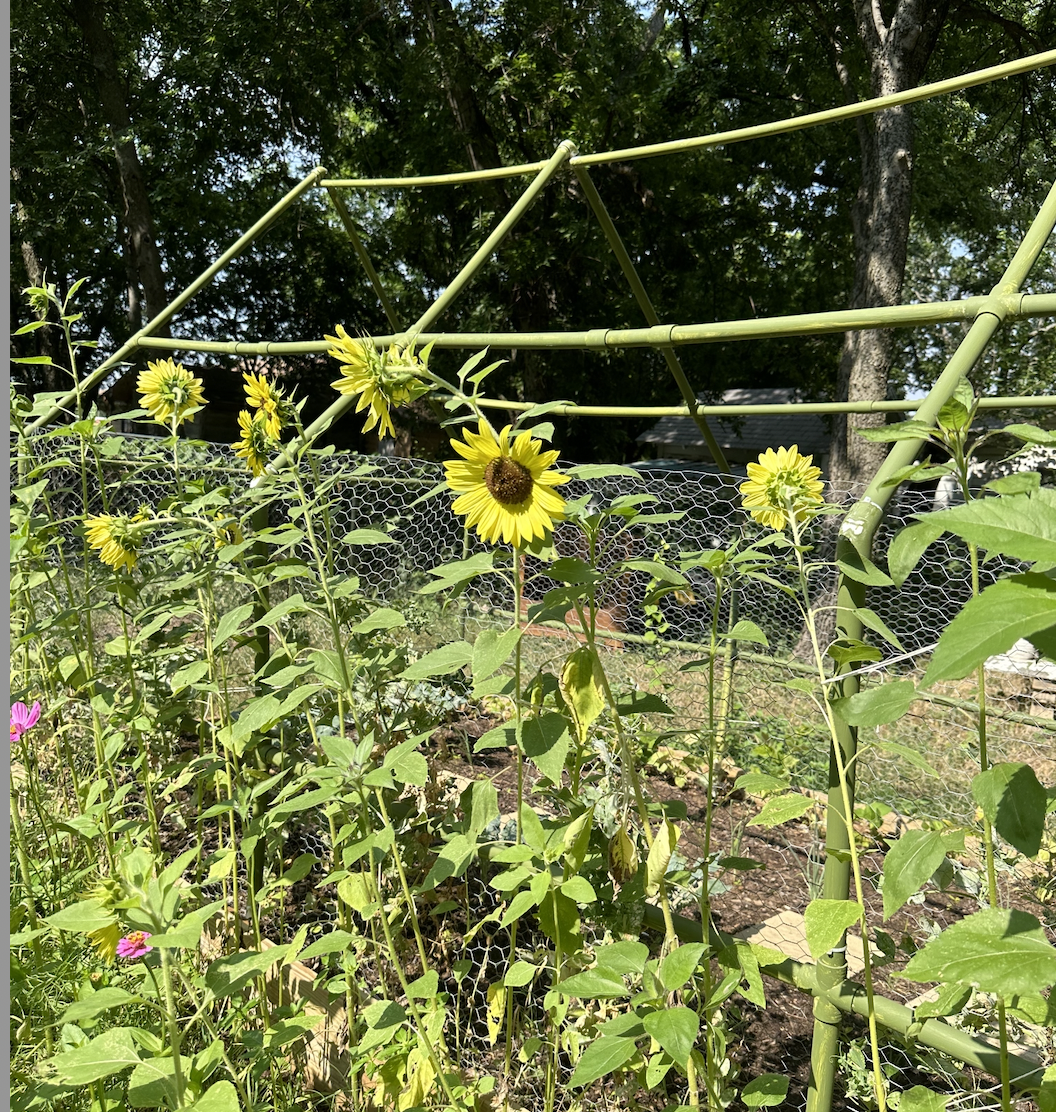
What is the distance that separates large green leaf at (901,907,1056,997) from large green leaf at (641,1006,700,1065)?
267 millimetres

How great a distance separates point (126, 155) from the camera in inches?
429

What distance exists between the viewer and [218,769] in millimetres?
1892

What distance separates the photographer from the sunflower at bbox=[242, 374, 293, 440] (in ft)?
4.80

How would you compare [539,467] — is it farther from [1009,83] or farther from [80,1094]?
[1009,83]

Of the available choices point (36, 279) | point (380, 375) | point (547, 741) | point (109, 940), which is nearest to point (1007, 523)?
point (547, 741)

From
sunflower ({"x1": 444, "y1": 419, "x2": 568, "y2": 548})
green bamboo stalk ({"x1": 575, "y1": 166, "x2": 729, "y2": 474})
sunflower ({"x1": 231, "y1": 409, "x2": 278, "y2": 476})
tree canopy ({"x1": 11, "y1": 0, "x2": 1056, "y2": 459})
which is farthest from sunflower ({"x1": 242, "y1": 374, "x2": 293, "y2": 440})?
tree canopy ({"x1": 11, "y1": 0, "x2": 1056, "y2": 459})

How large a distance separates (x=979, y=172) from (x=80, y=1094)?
47.2 ft

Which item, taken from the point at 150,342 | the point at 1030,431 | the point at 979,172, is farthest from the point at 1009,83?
the point at 1030,431

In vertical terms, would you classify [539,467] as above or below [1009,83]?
below

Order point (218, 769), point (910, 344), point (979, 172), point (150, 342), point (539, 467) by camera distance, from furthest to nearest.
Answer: point (910, 344)
point (979, 172)
point (150, 342)
point (218, 769)
point (539, 467)

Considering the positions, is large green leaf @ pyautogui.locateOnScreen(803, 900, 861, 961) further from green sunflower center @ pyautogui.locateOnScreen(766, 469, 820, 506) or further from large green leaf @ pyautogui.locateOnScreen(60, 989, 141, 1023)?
large green leaf @ pyautogui.locateOnScreen(60, 989, 141, 1023)

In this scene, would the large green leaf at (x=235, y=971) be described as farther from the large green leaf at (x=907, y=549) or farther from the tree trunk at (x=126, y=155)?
the tree trunk at (x=126, y=155)

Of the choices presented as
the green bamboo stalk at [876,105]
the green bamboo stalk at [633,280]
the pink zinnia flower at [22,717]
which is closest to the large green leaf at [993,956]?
the green bamboo stalk at [876,105]

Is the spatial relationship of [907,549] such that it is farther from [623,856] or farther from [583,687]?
[623,856]
